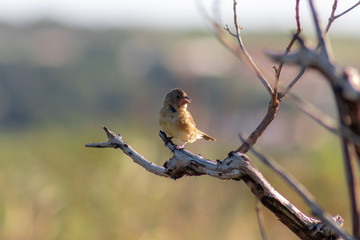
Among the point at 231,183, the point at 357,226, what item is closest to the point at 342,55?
the point at 231,183

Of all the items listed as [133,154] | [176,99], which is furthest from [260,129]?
[176,99]

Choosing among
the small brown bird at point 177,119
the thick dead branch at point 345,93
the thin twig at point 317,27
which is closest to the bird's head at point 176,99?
the small brown bird at point 177,119

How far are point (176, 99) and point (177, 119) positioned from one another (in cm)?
29

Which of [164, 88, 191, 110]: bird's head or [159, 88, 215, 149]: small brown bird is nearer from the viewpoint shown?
[159, 88, 215, 149]: small brown bird

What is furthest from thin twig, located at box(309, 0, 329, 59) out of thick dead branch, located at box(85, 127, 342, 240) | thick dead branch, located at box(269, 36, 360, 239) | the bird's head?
the bird's head

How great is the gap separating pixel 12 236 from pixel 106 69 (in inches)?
1172

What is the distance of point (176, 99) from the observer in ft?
14.3

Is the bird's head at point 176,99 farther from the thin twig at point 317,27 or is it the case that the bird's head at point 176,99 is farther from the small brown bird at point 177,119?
the thin twig at point 317,27

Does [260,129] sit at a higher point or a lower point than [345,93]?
higher

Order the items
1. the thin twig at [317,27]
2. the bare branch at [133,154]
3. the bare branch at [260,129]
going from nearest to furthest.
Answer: the thin twig at [317,27] → the bare branch at [260,129] → the bare branch at [133,154]

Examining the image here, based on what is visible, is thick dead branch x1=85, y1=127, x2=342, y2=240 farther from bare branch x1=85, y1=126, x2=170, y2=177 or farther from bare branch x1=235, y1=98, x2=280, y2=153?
bare branch x1=85, y1=126, x2=170, y2=177

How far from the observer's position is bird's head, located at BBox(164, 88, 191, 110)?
14.2 ft

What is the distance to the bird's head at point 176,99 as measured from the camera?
4324 mm

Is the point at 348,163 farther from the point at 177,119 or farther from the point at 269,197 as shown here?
the point at 177,119
